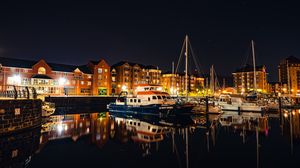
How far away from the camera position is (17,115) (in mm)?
18891

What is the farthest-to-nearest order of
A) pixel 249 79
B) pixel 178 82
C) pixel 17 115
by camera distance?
pixel 249 79 < pixel 178 82 < pixel 17 115

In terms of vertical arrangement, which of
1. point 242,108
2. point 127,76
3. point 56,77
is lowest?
point 242,108

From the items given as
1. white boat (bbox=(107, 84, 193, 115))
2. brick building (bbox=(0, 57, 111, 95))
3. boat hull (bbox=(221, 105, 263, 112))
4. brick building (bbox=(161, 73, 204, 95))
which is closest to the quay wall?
white boat (bbox=(107, 84, 193, 115))

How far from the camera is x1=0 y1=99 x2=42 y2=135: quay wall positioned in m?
17.3

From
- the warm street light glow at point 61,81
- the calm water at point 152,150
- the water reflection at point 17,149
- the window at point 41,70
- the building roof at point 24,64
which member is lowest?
the calm water at point 152,150

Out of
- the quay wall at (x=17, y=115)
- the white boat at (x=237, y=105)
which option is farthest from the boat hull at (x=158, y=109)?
the quay wall at (x=17, y=115)

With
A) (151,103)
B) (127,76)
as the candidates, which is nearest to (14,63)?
(127,76)

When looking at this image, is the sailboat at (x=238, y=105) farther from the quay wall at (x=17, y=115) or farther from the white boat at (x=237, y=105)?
the quay wall at (x=17, y=115)

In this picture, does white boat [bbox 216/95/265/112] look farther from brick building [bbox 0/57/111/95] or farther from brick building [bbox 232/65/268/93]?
brick building [bbox 232/65/268/93]

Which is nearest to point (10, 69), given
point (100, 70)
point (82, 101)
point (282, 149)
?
point (82, 101)

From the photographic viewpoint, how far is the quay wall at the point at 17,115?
1734 cm

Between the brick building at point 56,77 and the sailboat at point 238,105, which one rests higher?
the brick building at point 56,77

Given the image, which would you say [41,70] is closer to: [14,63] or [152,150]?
[14,63]

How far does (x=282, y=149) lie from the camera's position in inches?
619
